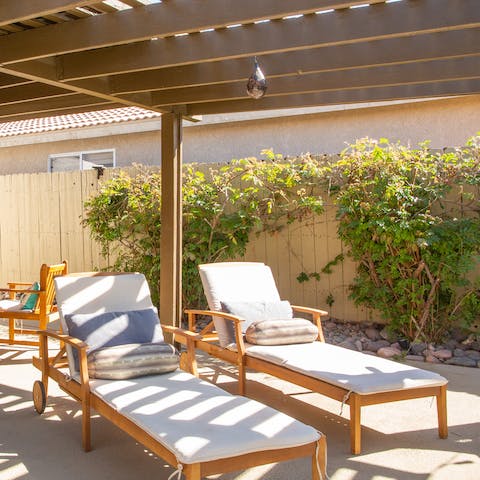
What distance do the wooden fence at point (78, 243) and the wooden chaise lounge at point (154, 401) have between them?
2.96 metres

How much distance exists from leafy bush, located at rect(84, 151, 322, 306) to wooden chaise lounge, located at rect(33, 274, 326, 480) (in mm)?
2607

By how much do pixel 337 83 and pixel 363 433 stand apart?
2.80 m

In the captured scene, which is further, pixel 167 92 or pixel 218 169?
pixel 218 169

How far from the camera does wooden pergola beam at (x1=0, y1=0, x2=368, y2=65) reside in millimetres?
3500

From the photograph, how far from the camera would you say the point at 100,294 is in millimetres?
4746

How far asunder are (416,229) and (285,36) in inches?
114

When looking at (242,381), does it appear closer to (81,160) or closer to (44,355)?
(44,355)

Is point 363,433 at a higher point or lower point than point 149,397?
lower

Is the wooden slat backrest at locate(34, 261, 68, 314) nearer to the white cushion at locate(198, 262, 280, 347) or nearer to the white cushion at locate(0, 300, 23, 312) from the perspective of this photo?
the white cushion at locate(0, 300, 23, 312)

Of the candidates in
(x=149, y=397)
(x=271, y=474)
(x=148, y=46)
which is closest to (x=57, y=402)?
(x=149, y=397)

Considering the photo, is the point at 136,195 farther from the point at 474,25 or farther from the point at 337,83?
the point at 474,25

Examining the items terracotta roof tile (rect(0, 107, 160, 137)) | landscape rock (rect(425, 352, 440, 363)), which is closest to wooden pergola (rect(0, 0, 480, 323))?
landscape rock (rect(425, 352, 440, 363))

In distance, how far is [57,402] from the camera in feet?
15.5

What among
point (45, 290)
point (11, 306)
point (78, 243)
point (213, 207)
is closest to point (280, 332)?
point (45, 290)
